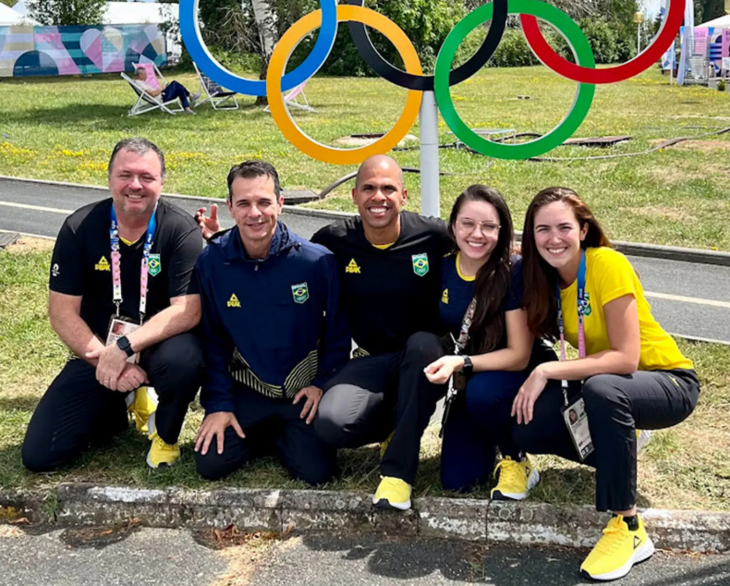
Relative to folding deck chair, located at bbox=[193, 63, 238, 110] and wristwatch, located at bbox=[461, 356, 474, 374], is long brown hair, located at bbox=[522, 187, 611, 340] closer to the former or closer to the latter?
wristwatch, located at bbox=[461, 356, 474, 374]

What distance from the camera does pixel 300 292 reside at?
3.88 m

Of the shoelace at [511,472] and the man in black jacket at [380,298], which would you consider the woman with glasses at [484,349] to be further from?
the man in black jacket at [380,298]

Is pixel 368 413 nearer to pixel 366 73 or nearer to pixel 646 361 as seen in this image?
pixel 646 361

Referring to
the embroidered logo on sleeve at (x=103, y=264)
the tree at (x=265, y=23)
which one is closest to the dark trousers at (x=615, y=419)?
the embroidered logo on sleeve at (x=103, y=264)

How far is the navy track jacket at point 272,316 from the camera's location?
12.7ft

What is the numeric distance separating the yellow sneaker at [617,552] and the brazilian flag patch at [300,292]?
158 centimetres

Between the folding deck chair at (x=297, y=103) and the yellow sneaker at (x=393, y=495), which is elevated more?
the folding deck chair at (x=297, y=103)

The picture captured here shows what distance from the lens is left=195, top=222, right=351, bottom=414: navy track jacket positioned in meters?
3.88

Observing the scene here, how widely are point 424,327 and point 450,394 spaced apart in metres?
0.40

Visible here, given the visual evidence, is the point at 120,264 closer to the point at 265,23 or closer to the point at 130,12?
the point at 265,23

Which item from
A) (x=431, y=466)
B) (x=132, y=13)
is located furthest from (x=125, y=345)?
(x=132, y=13)

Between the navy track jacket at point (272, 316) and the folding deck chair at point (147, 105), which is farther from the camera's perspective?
the folding deck chair at point (147, 105)

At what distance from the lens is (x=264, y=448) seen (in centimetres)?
409

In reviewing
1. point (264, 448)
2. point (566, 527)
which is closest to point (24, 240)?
point (264, 448)
